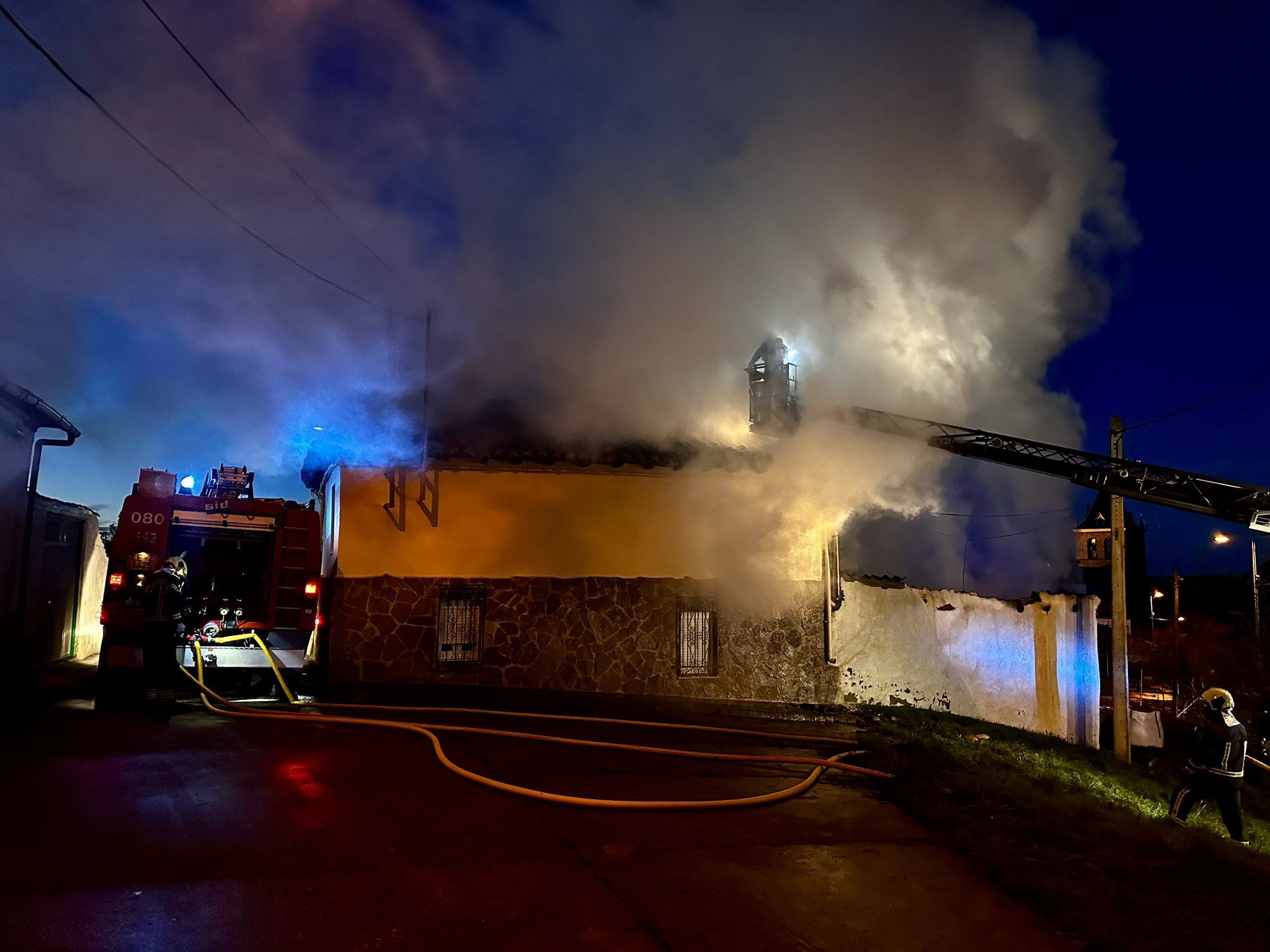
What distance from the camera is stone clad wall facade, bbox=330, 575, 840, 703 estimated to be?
11.9 m

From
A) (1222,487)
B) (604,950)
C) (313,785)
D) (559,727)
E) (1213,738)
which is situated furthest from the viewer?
(1222,487)

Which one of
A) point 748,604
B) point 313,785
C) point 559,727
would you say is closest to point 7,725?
point 313,785

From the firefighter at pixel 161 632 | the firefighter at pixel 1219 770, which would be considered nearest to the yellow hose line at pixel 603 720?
the firefighter at pixel 161 632

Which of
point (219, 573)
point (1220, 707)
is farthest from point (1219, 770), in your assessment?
point (219, 573)

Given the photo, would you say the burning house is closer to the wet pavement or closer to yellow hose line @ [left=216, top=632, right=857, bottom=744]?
yellow hose line @ [left=216, top=632, right=857, bottom=744]

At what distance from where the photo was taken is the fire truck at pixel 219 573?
9.70 metres

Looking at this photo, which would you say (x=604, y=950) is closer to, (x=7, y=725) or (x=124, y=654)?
(x=7, y=725)

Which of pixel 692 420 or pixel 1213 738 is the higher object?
pixel 692 420

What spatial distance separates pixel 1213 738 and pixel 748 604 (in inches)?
250

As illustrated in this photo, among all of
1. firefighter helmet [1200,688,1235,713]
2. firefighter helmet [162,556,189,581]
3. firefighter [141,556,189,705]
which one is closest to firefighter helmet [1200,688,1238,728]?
firefighter helmet [1200,688,1235,713]

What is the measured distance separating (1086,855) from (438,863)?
4288 millimetres

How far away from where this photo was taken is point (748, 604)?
12.7m

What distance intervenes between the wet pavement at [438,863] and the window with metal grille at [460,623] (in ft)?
16.6

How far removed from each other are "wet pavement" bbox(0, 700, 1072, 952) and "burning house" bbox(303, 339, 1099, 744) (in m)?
5.00
